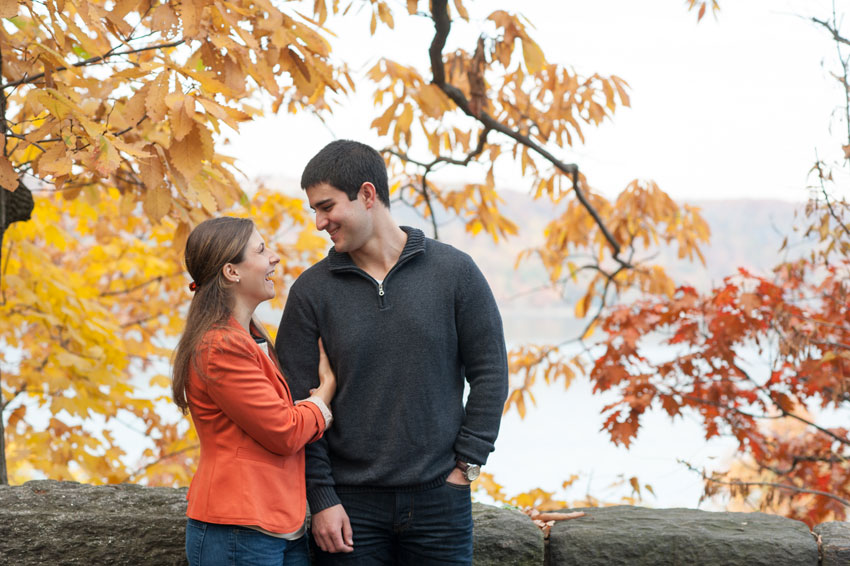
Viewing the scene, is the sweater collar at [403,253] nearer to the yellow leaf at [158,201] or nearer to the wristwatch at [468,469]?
the wristwatch at [468,469]

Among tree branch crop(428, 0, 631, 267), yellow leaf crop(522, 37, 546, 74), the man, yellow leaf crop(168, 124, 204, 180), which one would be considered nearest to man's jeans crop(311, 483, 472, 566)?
the man

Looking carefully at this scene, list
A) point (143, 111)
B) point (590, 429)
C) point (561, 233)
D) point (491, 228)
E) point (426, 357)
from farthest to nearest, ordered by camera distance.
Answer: point (590, 429)
point (561, 233)
point (491, 228)
point (143, 111)
point (426, 357)

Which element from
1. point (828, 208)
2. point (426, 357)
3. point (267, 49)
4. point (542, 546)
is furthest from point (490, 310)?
point (828, 208)

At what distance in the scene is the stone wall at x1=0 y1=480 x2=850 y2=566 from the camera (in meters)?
2.11

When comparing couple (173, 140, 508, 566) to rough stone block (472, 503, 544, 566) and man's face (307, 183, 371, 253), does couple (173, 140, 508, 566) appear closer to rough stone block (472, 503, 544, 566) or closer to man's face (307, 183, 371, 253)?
man's face (307, 183, 371, 253)

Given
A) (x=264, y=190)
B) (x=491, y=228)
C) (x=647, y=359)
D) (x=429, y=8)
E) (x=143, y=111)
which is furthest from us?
(x=264, y=190)

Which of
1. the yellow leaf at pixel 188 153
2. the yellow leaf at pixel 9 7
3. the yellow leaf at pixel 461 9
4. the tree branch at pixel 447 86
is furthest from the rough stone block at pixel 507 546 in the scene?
the tree branch at pixel 447 86

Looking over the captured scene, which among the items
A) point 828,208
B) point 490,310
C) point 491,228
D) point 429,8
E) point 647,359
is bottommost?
point 490,310

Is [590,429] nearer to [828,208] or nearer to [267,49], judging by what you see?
[828,208]

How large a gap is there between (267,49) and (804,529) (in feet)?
7.17

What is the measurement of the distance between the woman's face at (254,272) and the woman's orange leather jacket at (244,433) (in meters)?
0.09

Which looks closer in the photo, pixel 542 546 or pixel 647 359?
pixel 542 546

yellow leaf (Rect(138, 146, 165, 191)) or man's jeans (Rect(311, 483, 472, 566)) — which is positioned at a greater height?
yellow leaf (Rect(138, 146, 165, 191))

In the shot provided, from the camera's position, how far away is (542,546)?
222 centimetres
